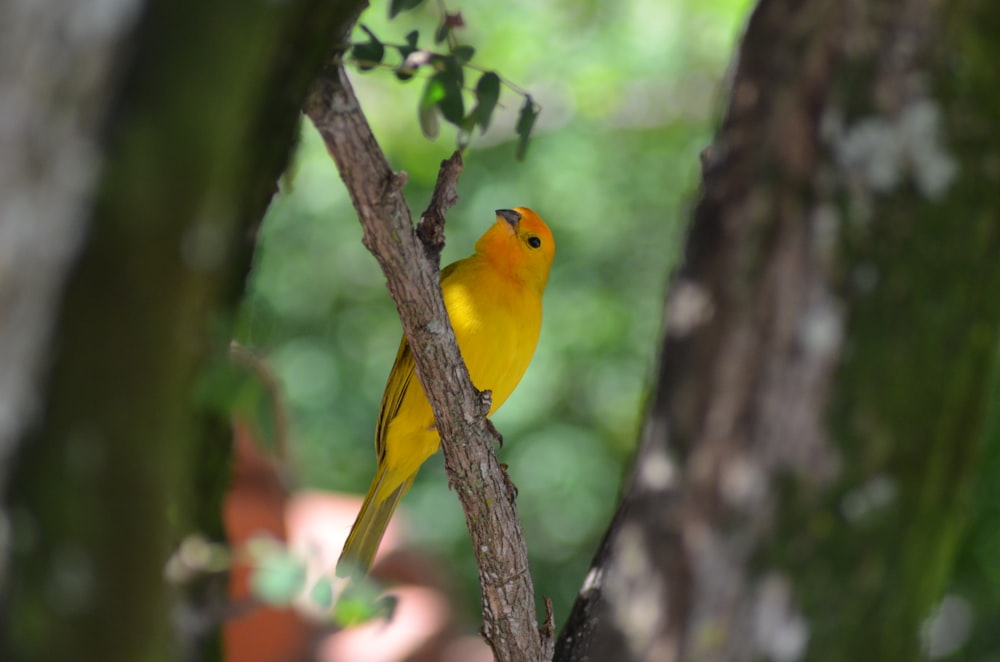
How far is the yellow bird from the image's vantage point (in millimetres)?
4082

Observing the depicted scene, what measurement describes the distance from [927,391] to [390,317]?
708 centimetres

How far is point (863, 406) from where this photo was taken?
142 centimetres

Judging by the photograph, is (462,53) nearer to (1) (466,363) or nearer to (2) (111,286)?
(2) (111,286)

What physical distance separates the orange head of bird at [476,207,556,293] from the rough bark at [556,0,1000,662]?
2.92 metres

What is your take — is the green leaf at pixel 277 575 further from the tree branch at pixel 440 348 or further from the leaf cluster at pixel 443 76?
the leaf cluster at pixel 443 76

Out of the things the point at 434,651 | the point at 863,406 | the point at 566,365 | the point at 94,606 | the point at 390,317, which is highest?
the point at 390,317

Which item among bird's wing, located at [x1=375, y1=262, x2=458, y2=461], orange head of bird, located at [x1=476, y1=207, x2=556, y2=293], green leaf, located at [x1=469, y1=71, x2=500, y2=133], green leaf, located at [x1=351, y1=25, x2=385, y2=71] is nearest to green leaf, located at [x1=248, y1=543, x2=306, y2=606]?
green leaf, located at [x1=351, y1=25, x2=385, y2=71]

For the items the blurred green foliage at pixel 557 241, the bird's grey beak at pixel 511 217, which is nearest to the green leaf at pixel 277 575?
the bird's grey beak at pixel 511 217

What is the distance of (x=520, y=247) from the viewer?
455cm

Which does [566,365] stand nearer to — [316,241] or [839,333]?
[316,241]

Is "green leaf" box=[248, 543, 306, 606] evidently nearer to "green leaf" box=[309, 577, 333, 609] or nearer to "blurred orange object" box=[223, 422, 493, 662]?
"green leaf" box=[309, 577, 333, 609]

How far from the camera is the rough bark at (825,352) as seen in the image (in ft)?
4.58

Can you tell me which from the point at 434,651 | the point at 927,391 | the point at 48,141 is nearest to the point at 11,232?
the point at 48,141

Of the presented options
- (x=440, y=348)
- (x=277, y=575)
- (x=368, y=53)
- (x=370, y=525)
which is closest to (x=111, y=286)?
(x=277, y=575)
